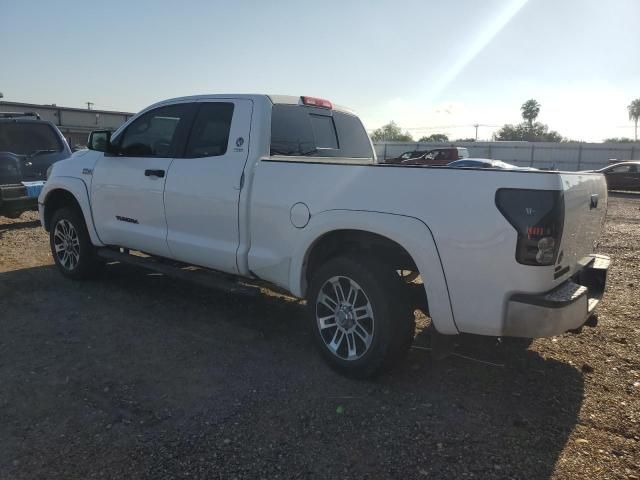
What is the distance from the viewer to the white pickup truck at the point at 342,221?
297cm

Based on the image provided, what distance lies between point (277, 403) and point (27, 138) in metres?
8.24

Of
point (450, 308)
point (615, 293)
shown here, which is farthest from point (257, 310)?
point (615, 293)

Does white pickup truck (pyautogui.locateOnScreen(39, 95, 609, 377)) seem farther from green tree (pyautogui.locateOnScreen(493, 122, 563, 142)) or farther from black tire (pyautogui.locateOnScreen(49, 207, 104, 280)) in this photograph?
green tree (pyautogui.locateOnScreen(493, 122, 563, 142))

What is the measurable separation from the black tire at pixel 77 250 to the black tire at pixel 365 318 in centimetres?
327

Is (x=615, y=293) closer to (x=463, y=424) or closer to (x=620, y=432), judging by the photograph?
(x=620, y=432)

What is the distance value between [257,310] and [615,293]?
13.3 feet

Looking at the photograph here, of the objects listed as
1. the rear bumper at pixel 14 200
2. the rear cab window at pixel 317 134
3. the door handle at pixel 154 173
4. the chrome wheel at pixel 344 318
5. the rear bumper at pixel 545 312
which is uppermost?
the rear cab window at pixel 317 134

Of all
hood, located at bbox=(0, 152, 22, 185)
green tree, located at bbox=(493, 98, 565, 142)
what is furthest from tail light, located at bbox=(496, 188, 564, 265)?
green tree, located at bbox=(493, 98, 565, 142)

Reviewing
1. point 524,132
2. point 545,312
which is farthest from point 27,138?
point 524,132

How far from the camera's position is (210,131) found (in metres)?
4.68

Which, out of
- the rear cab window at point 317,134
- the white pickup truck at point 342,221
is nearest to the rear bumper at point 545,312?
the white pickup truck at point 342,221

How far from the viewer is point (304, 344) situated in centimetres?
446

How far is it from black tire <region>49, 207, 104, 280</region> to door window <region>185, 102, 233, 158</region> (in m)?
1.99

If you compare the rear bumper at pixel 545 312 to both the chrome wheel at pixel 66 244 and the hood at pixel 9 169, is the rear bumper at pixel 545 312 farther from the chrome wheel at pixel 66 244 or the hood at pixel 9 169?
the hood at pixel 9 169
